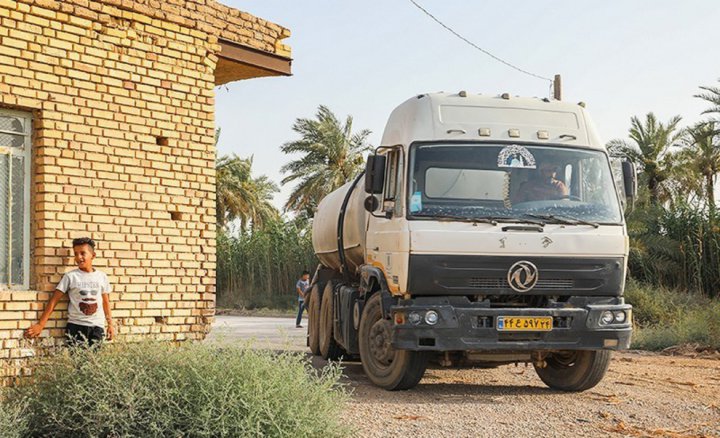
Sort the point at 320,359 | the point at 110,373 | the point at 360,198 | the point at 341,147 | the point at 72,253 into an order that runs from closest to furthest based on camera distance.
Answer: the point at 110,373 < the point at 72,253 < the point at 360,198 < the point at 320,359 < the point at 341,147

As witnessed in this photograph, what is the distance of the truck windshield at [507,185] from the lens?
984cm

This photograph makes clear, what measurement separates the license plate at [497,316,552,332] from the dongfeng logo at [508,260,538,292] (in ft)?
1.02

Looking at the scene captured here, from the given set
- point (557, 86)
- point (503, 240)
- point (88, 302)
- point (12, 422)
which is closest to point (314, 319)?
point (503, 240)

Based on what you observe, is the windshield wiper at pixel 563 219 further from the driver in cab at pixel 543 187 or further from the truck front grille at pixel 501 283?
the truck front grille at pixel 501 283

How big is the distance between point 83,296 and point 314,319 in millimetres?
6504

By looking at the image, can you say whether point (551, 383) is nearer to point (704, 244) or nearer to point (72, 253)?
point (72, 253)

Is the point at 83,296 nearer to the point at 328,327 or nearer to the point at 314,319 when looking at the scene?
the point at 328,327

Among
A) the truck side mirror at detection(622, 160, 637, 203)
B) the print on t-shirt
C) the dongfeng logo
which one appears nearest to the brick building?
the print on t-shirt

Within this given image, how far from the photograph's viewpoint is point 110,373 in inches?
255

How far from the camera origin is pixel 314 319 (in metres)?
14.9

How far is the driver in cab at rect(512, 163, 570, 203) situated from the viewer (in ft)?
32.8

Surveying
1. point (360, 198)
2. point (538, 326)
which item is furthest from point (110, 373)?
point (360, 198)

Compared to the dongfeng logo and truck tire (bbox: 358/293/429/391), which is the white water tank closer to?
truck tire (bbox: 358/293/429/391)

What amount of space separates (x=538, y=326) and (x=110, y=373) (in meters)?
4.90
